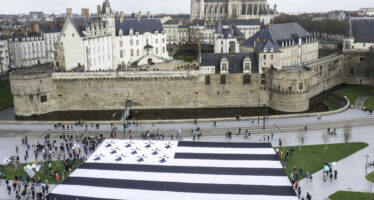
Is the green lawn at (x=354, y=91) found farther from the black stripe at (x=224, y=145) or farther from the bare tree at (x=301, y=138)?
the black stripe at (x=224, y=145)

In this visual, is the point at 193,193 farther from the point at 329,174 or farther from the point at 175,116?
the point at 175,116

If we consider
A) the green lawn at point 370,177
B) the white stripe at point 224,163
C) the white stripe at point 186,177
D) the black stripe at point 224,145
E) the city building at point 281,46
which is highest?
the city building at point 281,46

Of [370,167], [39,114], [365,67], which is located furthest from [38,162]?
[365,67]

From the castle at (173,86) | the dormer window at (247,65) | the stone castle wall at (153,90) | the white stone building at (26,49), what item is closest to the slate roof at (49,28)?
the white stone building at (26,49)

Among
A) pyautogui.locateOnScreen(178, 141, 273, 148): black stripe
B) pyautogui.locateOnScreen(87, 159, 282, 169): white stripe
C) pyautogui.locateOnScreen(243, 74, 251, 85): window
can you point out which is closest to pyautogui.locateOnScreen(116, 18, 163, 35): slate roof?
pyautogui.locateOnScreen(243, 74, 251, 85): window

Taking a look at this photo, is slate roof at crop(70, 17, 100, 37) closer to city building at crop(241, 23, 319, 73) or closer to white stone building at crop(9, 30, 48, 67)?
city building at crop(241, 23, 319, 73)
